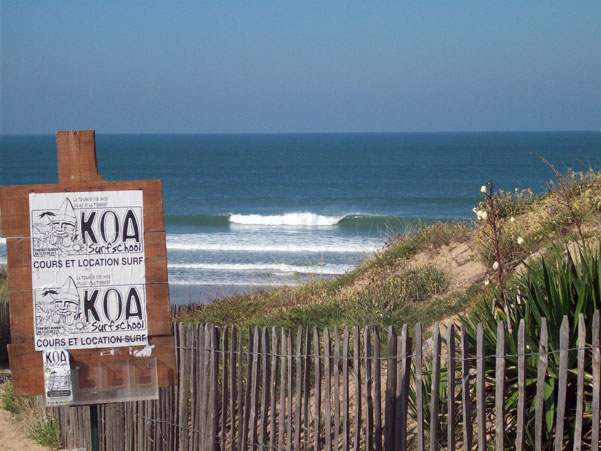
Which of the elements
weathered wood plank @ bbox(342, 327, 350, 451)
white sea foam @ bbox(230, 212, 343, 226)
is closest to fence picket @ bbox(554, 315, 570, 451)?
weathered wood plank @ bbox(342, 327, 350, 451)

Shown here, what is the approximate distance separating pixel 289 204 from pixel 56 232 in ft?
149

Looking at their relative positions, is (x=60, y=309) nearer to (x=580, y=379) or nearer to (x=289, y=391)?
(x=289, y=391)

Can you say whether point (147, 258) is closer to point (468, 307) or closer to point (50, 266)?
point (50, 266)

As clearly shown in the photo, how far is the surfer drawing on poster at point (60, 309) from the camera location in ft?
12.2

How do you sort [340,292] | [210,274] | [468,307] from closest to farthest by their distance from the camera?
[468,307] → [340,292] → [210,274]

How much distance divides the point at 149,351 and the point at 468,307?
4916 mm

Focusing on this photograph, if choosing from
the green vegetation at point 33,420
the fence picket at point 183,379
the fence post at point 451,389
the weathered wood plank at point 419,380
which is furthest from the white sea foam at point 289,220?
the fence post at point 451,389

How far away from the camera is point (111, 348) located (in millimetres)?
3803

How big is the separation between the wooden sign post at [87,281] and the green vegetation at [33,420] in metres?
3.64

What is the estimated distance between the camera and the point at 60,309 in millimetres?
3750

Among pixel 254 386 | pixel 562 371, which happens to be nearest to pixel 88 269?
pixel 254 386

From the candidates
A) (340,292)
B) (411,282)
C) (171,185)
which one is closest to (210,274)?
(340,292)

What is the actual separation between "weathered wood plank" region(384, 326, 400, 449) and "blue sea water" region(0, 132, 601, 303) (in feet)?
29.6

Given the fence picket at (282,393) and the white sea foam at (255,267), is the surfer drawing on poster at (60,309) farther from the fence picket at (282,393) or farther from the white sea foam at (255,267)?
the white sea foam at (255,267)
